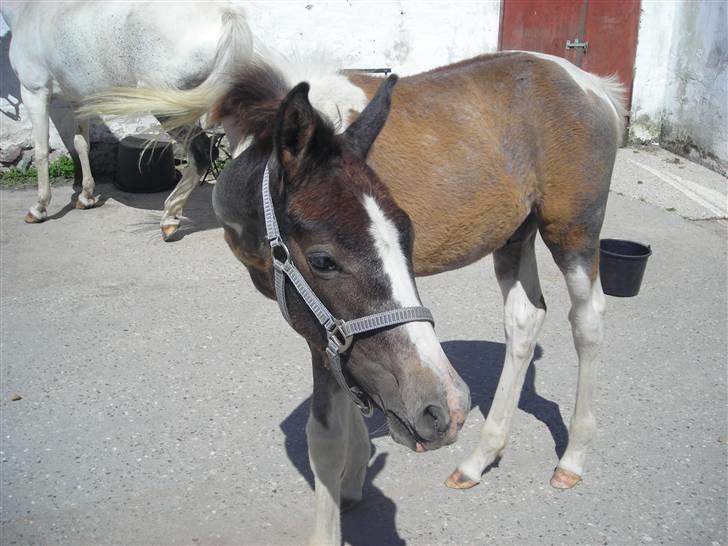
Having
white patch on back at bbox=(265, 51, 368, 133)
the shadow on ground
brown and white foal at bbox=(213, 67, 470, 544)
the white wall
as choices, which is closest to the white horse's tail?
white patch on back at bbox=(265, 51, 368, 133)

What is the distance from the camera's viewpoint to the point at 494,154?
104 inches

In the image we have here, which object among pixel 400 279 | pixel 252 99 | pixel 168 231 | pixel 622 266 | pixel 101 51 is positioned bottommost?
pixel 168 231

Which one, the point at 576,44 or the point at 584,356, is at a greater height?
the point at 576,44

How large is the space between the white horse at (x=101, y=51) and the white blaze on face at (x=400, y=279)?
361 centimetres

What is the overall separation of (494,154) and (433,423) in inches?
53.9

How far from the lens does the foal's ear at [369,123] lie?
1.87 m

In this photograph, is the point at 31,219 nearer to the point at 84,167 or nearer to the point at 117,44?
the point at 84,167

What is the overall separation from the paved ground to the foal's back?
40.5 inches

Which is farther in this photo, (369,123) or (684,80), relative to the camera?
(684,80)

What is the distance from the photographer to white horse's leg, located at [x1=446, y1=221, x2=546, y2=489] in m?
2.96

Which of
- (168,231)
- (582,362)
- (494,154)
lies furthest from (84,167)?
(582,362)

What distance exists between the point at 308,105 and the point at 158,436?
2086 millimetres

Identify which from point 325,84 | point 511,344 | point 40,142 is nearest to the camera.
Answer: point 325,84

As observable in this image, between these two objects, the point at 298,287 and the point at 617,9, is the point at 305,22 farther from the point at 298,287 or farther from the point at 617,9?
the point at 298,287
